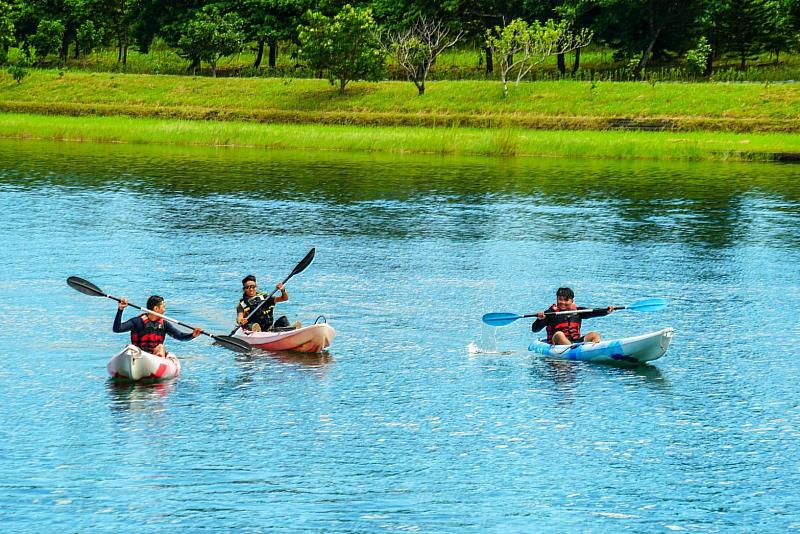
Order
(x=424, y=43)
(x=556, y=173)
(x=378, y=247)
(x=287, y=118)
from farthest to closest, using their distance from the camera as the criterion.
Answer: (x=424, y=43), (x=287, y=118), (x=556, y=173), (x=378, y=247)

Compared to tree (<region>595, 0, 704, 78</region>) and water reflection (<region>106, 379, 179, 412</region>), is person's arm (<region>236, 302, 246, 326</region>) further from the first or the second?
tree (<region>595, 0, 704, 78</region>)

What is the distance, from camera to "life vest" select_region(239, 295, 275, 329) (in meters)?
24.5

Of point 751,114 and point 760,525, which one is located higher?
point 751,114

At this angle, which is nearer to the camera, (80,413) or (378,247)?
(80,413)

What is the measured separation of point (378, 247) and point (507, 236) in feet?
17.0

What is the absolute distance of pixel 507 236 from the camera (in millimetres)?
40250

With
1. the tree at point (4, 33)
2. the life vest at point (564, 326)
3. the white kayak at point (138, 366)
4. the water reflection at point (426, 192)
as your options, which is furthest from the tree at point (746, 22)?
the white kayak at point (138, 366)

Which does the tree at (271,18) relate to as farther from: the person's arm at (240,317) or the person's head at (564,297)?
the person's head at (564,297)

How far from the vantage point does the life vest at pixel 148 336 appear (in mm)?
21875

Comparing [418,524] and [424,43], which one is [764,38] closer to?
[424,43]

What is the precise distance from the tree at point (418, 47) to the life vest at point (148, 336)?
6362cm

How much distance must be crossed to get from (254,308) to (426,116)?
2196 inches

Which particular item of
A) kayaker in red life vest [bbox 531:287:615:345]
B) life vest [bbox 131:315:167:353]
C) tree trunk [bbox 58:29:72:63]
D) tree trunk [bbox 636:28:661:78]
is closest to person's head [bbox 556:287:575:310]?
kayaker in red life vest [bbox 531:287:615:345]

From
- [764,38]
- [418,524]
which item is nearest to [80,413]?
[418,524]
